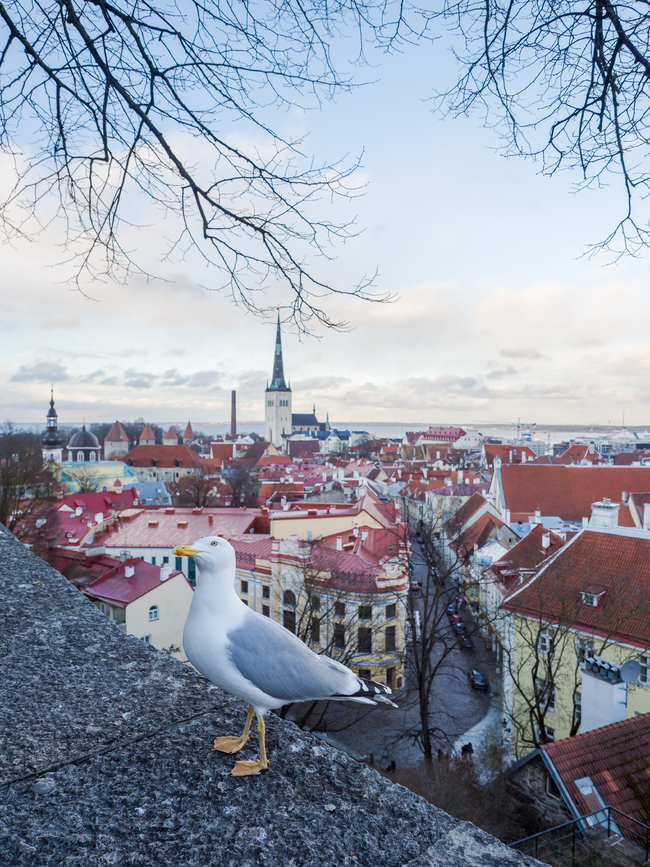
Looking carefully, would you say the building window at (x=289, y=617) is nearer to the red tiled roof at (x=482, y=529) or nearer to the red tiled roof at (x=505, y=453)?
the red tiled roof at (x=482, y=529)

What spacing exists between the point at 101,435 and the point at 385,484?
233 feet

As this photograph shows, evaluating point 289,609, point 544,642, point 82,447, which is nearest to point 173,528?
point 289,609

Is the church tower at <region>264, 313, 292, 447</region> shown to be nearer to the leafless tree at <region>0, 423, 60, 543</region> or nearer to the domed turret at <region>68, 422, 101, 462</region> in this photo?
the domed turret at <region>68, 422, 101, 462</region>

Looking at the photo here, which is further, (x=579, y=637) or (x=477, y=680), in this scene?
(x=477, y=680)

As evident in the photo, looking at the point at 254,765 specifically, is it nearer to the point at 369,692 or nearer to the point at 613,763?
the point at 369,692

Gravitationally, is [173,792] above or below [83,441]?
above

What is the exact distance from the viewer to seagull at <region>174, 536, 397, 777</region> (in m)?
1.40

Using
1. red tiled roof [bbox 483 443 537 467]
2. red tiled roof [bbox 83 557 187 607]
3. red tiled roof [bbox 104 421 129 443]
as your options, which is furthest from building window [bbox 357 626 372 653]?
red tiled roof [bbox 104 421 129 443]

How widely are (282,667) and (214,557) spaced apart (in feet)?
1.10

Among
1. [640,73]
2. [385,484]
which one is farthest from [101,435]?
[640,73]

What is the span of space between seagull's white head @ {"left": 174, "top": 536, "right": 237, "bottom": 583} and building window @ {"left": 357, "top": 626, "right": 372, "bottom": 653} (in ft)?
52.7

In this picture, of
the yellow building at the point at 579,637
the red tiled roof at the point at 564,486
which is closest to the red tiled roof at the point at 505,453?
the red tiled roof at the point at 564,486

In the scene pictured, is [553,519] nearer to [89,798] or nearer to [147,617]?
[147,617]

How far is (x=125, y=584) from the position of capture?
16578 mm
